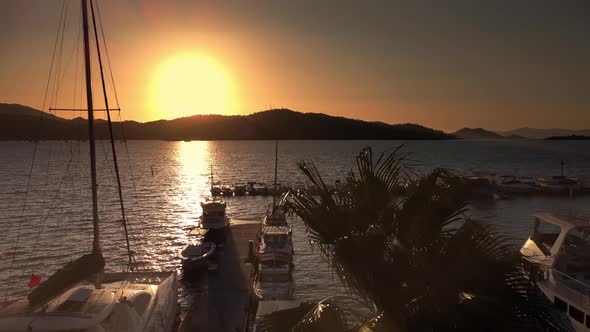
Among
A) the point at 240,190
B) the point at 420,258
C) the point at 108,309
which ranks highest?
the point at 420,258

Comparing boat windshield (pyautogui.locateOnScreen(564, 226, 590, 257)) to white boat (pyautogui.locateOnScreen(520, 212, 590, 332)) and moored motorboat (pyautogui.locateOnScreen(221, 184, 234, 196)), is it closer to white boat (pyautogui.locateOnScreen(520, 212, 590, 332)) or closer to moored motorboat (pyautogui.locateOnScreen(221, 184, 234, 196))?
white boat (pyautogui.locateOnScreen(520, 212, 590, 332))

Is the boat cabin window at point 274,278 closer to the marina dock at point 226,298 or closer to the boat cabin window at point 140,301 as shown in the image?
the marina dock at point 226,298

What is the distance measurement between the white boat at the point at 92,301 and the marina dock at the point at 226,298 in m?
3.13

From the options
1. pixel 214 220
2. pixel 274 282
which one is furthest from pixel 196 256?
pixel 214 220

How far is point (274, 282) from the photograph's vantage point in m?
30.2

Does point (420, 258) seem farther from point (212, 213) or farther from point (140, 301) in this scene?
point (212, 213)

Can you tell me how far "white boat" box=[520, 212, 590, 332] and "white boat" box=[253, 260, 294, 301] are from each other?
13847 mm

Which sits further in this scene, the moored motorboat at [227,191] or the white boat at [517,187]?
the moored motorboat at [227,191]

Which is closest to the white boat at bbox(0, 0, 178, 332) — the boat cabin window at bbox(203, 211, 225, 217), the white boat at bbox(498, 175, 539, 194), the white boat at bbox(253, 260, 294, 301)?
the white boat at bbox(253, 260, 294, 301)

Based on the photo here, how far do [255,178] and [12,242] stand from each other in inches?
3224

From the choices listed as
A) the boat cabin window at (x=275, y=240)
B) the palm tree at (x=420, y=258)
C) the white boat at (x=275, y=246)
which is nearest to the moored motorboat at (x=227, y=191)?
the white boat at (x=275, y=246)

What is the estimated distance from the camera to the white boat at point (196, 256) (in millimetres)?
36594

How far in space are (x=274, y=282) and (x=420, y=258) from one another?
25.0 metres

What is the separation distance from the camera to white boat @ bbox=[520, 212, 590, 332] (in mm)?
16609
